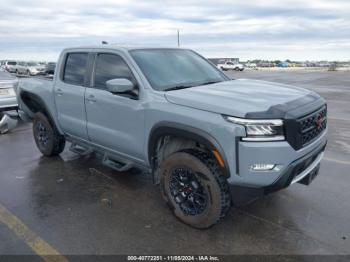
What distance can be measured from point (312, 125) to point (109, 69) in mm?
2629

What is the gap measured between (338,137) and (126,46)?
518 cm

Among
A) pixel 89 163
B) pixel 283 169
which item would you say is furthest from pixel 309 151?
pixel 89 163

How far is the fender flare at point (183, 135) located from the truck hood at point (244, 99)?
0.24 meters

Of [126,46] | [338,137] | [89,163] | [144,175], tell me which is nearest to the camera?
[126,46]

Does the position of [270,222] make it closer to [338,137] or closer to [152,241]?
[152,241]

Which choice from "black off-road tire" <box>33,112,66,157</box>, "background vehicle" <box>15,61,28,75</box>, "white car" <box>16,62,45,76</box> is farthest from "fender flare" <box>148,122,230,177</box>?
"background vehicle" <box>15,61,28,75</box>

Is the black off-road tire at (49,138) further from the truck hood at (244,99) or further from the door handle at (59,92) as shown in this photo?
the truck hood at (244,99)

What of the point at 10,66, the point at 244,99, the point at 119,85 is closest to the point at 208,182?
the point at 244,99

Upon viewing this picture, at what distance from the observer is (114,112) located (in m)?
4.39

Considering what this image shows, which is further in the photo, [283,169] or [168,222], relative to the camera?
[168,222]

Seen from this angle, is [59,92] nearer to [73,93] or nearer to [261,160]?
[73,93]

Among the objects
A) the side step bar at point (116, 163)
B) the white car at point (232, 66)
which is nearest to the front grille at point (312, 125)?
the side step bar at point (116, 163)

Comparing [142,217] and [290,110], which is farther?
[142,217]

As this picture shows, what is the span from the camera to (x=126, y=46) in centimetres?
459
